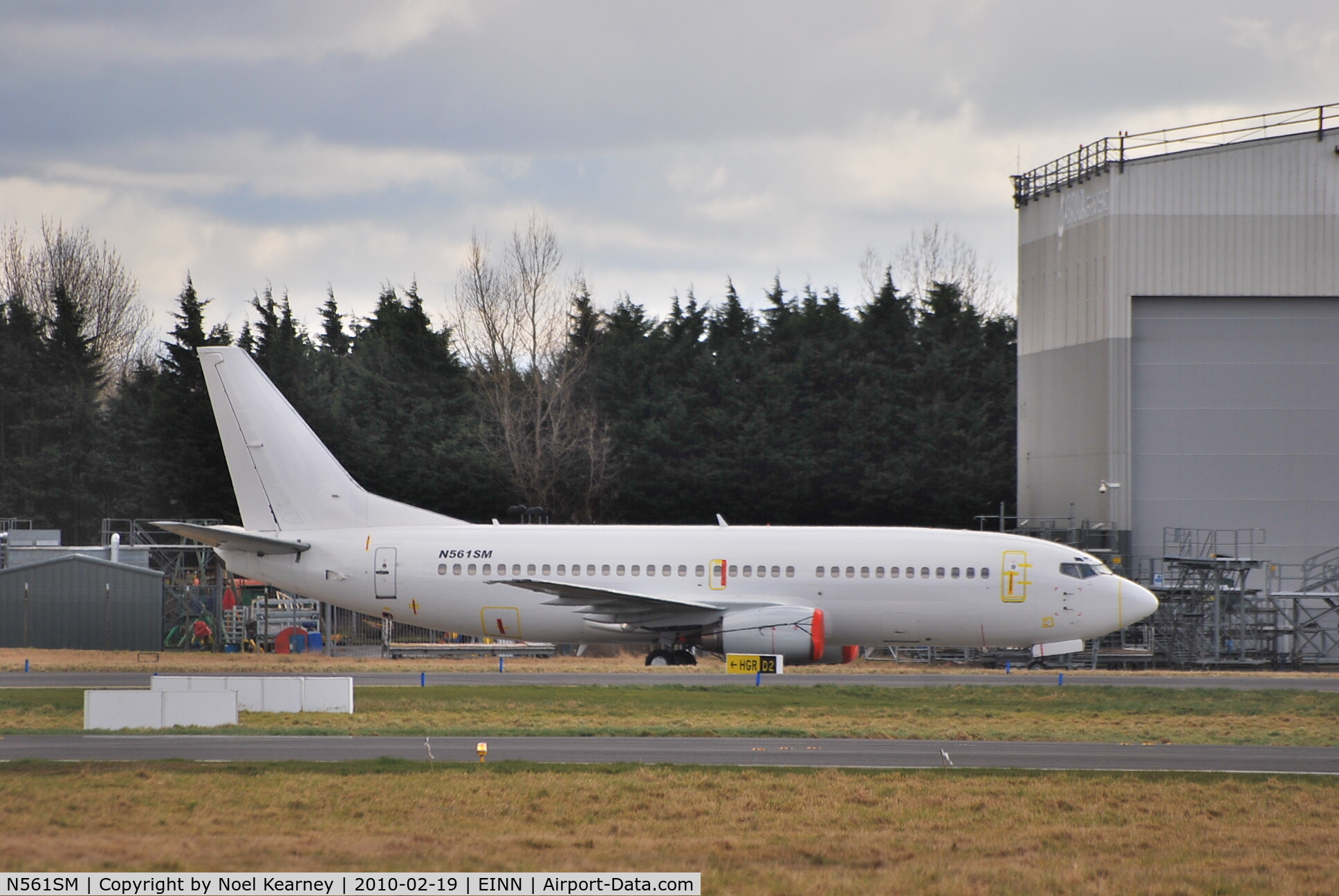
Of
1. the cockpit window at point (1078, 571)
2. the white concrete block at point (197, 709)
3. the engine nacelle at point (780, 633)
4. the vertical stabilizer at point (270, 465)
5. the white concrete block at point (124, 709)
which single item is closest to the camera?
the white concrete block at point (124, 709)

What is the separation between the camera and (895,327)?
76.4 m

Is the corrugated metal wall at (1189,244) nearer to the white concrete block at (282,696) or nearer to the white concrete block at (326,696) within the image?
the white concrete block at (326,696)

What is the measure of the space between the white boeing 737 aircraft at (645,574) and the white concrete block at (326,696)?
828cm

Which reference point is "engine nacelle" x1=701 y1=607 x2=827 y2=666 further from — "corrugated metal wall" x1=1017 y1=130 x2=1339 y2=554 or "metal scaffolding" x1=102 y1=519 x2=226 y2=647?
"metal scaffolding" x1=102 y1=519 x2=226 y2=647

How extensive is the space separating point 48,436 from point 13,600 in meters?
38.1

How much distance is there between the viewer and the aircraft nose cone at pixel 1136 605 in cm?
3269

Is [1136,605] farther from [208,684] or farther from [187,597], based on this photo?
[187,597]

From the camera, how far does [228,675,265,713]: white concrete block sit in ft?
77.7

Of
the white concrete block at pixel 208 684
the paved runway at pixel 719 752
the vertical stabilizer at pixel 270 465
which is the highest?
the vertical stabilizer at pixel 270 465

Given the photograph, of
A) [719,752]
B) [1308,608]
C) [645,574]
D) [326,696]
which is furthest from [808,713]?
[1308,608]

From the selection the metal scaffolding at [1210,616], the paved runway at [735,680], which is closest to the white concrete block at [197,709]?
the paved runway at [735,680]

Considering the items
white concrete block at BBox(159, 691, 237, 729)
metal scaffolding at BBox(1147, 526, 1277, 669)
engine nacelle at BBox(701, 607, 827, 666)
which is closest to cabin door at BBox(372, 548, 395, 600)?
engine nacelle at BBox(701, 607, 827, 666)

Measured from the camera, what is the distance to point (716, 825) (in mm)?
14719

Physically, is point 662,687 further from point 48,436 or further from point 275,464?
point 48,436
